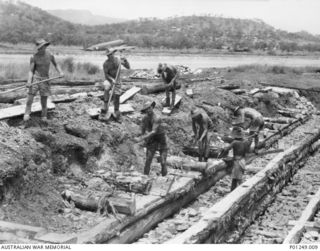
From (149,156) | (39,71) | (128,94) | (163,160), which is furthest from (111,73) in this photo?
(128,94)

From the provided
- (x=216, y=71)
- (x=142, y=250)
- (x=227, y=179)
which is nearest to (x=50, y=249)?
(x=142, y=250)

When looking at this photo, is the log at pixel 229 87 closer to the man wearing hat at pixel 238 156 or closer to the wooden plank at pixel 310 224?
the man wearing hat at pixel 238 156

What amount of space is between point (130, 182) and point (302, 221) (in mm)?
3016

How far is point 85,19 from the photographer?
541 feet

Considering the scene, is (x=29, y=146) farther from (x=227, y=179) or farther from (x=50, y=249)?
(x=227, y=179)

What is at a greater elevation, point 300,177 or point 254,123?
point 254,123

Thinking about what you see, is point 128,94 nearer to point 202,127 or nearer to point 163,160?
point 202,127

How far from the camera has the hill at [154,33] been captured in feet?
130

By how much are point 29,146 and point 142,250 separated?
397 cm

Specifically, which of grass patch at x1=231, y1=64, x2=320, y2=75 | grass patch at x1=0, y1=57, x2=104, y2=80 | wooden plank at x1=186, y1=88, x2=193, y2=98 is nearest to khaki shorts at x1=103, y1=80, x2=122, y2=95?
wooden plank at x1=186, y1=88, x2=193, y2=98

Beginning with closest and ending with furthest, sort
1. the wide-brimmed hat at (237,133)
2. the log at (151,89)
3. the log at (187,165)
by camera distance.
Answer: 1. the wide-brimmed hat at (237,133)
2. the log at (187,165)
3. the log at (151,89)

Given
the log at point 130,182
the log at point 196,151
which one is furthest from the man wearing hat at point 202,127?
the log at point 130,182

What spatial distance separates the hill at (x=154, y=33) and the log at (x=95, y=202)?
94.7 ft

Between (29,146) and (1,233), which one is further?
(29,146)
